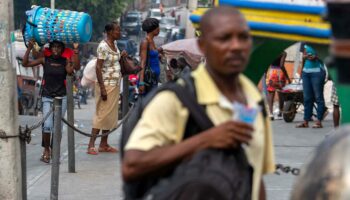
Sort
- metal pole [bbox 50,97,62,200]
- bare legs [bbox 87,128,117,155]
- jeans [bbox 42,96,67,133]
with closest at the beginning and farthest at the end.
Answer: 1. metal pole [bbox 50,97,62,200]
2. jeans [bbox 42,96,67,133]
3. bare legs [bbox 87,128,117,155]

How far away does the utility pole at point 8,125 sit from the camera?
7.94m

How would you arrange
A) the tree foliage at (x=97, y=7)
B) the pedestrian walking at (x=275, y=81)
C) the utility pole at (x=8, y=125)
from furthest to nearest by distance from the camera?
the tree foliage at (x=97, y=7) → the pedestrian walking at (x=275, y=81) → the utility pole at (x=8, y=125)

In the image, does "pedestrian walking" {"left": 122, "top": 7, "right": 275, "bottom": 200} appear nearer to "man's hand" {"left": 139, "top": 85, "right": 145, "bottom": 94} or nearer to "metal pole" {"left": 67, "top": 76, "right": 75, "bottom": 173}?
"metal pole" {"left": 67, "top": 76, "right": 75, "bottom": 173}

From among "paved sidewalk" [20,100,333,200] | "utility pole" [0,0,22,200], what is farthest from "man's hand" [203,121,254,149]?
"paved sidewalk" [20,100,333,200]

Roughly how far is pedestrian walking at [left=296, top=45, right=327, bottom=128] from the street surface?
253 mm

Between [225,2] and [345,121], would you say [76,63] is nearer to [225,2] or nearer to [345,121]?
[225,2]

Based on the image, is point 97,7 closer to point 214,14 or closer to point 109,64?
point 109,64

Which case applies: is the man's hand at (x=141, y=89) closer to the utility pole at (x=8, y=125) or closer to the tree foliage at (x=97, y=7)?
the utility pole at (x=8, y=125)

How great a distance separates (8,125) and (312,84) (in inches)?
288

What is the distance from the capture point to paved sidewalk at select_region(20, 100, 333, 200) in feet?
31.0

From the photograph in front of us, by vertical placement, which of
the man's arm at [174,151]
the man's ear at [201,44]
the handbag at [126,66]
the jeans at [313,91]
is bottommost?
the jeans at [313,91]

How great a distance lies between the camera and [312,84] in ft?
47.6

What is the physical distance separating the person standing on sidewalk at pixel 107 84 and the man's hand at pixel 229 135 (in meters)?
8.32

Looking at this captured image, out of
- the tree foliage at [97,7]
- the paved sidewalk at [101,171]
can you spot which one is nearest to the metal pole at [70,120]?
the paved sidewalk at [101,171]
